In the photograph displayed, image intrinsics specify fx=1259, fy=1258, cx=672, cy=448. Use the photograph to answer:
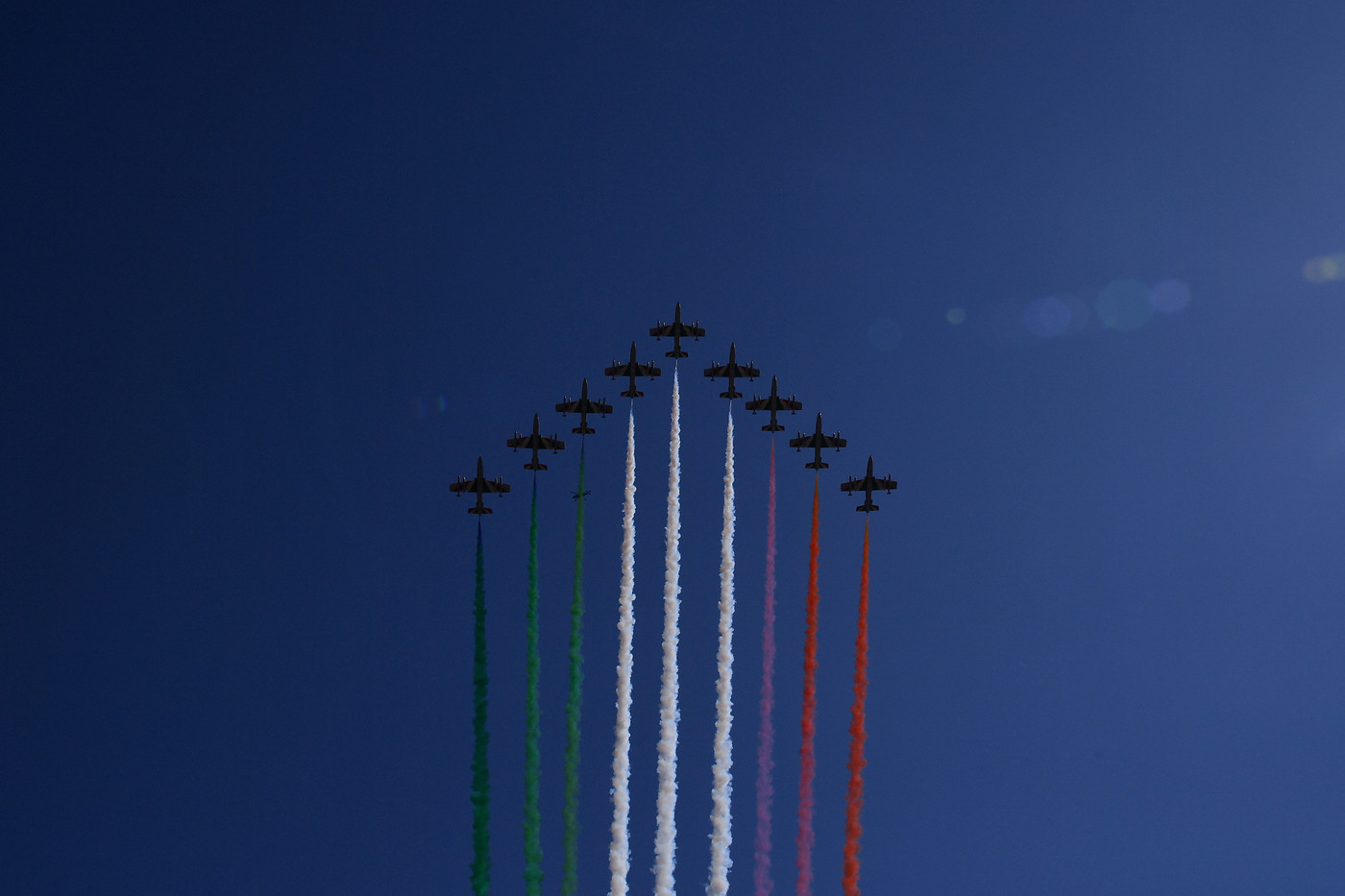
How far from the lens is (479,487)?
121ft

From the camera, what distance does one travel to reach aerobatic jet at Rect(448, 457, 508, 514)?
36938 millimetres

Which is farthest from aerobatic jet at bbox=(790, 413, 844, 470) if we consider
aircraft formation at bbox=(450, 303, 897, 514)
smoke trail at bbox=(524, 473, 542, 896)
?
smoke trail at bbox=(524, 473, 542, 896)

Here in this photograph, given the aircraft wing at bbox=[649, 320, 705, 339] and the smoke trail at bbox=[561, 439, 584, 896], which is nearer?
the smoke trail at bbox=[561, 439, 584, 896]

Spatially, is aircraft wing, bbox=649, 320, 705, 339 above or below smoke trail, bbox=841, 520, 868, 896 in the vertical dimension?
above

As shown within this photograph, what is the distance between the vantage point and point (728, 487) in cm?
3747

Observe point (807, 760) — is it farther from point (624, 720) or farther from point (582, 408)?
point (582, 408)

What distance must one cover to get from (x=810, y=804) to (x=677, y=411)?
39.4 ft

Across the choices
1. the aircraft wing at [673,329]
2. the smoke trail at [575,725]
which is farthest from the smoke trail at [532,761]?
the aircraft wing at [673,329]

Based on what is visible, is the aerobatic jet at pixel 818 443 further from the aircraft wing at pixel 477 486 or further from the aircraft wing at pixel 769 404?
the aircraft wing at pixel 477 486

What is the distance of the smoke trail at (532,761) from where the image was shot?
33.6 meters

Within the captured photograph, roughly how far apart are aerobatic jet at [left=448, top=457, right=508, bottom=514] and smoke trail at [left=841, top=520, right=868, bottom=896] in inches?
438

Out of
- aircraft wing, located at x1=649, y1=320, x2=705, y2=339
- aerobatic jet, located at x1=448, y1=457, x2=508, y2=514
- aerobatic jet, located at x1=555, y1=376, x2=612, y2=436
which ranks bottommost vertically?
aerobatic jet, located at x1=448, y1=457, x2=508, y2=514

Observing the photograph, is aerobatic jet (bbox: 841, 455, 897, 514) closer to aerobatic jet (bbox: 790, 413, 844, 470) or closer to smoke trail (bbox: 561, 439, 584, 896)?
aerobatic jet (bbox: 790, 413, 844, 470)

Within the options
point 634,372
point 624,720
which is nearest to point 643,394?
point 634,372
